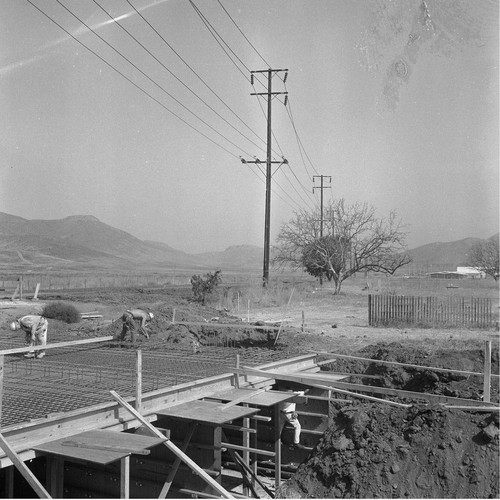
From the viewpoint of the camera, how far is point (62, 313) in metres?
19.3

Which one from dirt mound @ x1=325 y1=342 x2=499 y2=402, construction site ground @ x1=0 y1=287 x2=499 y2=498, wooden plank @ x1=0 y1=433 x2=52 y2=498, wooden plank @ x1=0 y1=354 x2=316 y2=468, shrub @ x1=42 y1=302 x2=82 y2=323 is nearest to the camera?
wooden plank @ x1=0 y1=433 x2=52 y2=498

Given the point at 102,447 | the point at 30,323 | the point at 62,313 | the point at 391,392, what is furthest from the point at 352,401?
the point at 62,313

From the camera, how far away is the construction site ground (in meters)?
6.85

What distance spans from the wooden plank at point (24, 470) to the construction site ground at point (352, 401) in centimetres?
102

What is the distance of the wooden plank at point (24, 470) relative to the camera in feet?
17.2

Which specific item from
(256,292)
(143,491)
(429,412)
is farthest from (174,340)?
(256,292)

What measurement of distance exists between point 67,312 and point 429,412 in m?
14.4

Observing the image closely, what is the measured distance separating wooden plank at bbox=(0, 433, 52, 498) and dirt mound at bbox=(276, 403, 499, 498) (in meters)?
3.43

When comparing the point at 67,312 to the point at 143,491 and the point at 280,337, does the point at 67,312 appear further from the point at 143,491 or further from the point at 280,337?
the point at 143,491

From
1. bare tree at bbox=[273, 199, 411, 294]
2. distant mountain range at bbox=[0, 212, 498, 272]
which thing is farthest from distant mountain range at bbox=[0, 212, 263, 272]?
bare tree at bbox=[273, 199, 411, 294]

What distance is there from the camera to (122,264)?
102312 mm

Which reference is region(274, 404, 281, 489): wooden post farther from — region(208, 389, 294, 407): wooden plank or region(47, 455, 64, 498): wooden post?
region(47, 455, 64, 498): wooden post

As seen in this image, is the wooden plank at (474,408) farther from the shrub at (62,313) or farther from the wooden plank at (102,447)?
the shrub at (62,313)


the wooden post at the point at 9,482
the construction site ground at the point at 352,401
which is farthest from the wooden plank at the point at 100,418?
the wooden post at the point at 9,482
